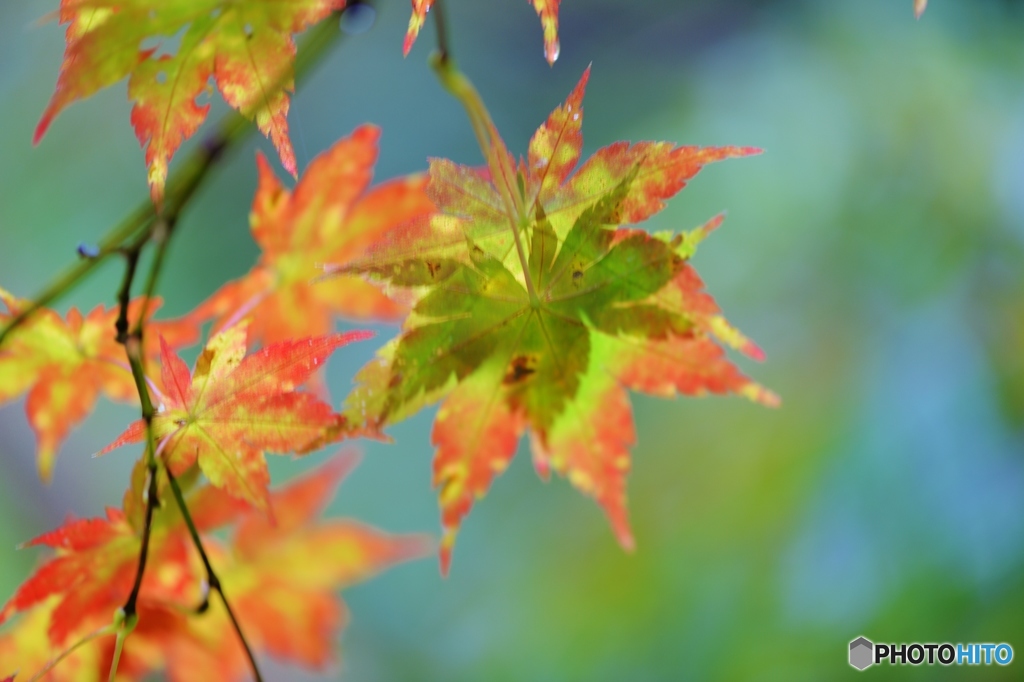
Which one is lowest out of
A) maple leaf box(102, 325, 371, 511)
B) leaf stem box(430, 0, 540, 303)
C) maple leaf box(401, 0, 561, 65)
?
maple leaf box(102, 325, 371, 511)

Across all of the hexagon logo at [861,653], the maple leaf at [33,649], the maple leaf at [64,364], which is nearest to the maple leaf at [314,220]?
the maple leaf at [64,364]

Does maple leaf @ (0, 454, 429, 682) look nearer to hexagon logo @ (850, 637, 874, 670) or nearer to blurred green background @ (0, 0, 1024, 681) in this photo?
blurred green background @ (0, 0, 1024, 681)

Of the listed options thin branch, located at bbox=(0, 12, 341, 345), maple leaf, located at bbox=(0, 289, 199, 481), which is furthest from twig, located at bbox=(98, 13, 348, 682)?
maple leaf, located at bbox=(0, 289, 199, 481)

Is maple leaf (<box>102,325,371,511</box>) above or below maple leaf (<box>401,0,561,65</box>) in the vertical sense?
below

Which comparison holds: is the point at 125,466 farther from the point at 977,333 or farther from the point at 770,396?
the point at 977,333

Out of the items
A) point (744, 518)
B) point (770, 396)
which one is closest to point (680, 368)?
point (770, 396)

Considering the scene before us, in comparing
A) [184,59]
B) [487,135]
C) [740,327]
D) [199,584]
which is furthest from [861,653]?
[184,59]

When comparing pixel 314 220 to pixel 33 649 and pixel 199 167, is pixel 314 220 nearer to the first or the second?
pixel 199 167
